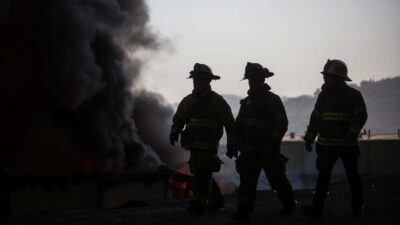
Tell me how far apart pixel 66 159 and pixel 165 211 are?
14.1m

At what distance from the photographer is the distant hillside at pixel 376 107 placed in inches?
5221

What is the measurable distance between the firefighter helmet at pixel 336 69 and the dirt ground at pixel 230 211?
1.69 meters

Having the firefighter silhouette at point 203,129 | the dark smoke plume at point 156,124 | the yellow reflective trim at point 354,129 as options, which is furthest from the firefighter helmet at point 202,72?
the dark smoke plume at point 156,124

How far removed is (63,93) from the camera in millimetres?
22562

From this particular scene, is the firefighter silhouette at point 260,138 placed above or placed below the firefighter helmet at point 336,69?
below

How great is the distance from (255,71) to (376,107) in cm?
14417

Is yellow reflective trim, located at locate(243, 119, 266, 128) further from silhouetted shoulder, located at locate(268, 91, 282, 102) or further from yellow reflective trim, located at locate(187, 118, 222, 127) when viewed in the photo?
yellow reflective trim, located at locate(187, 118, 222, 127)

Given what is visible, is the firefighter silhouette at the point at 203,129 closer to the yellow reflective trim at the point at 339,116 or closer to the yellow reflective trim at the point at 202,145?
the yellow reflective trim at the point at 202,145

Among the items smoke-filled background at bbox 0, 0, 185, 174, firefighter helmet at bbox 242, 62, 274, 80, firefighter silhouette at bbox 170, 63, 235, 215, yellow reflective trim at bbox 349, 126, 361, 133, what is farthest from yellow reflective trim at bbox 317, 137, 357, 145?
smoke-filled background at bbox 0, 0, 185, 174

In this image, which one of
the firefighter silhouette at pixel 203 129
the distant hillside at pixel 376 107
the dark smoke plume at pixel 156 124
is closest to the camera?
the firefighter silhouette at pixel 203 129

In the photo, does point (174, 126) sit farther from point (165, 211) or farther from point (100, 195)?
point (100, 195)

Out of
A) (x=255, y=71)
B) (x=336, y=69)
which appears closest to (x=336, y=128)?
(x=336, y=69)

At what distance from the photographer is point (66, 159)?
21594 mm

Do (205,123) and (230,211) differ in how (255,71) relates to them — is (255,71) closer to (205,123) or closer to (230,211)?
(205,123)
